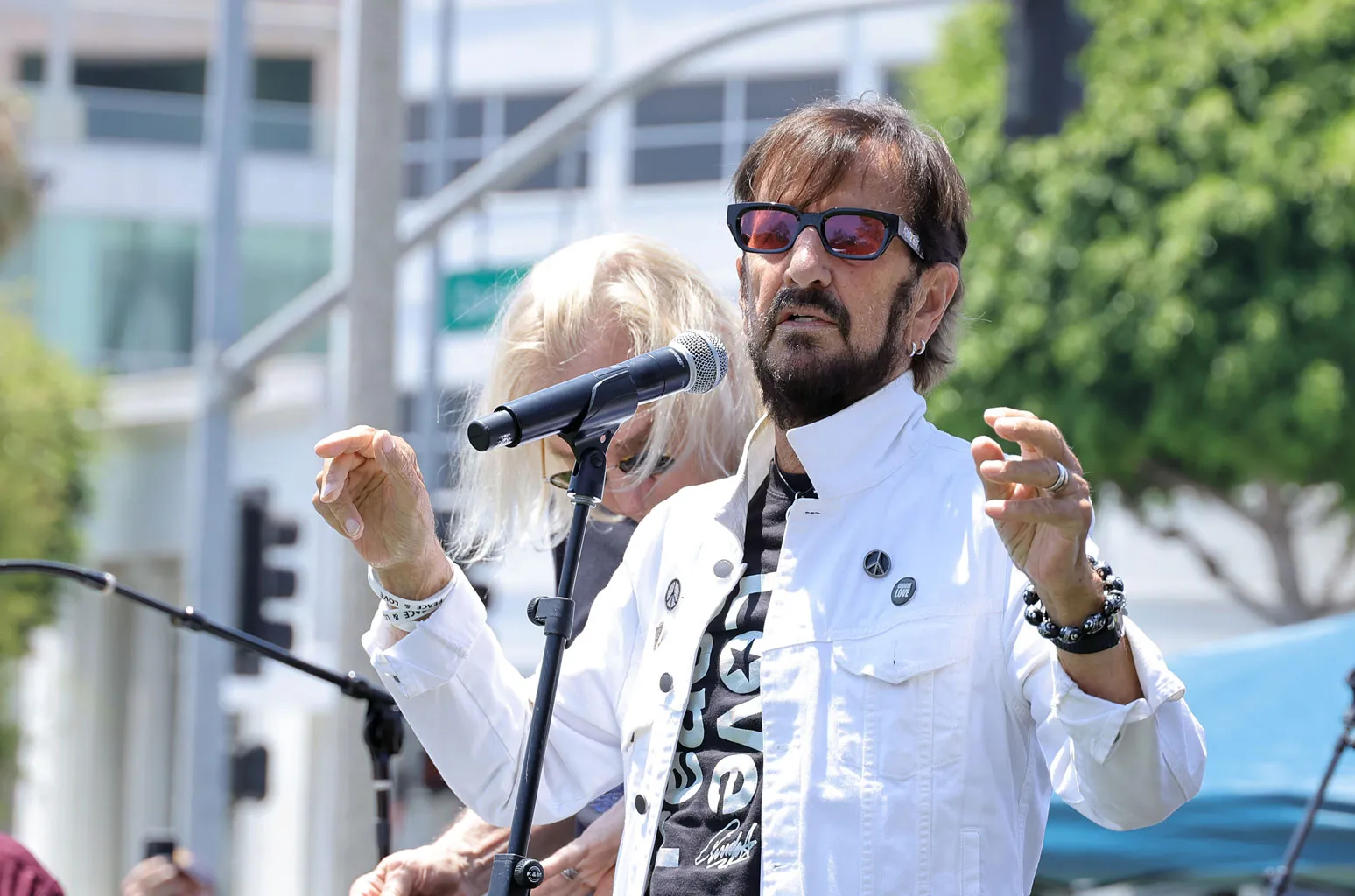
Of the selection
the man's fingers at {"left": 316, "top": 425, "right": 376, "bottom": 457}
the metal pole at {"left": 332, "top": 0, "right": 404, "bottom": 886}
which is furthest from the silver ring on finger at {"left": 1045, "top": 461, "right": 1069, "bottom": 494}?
the metal pole at {"left": 332, "top": 0, "right": 404, "bottom": 886}

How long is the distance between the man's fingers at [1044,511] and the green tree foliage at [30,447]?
20199 millimetres

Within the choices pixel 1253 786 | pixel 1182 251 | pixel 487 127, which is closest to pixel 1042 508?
pixel 1253 786

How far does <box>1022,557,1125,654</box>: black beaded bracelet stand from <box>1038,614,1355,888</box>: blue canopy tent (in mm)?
3427

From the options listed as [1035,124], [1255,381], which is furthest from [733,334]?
[1255,381]

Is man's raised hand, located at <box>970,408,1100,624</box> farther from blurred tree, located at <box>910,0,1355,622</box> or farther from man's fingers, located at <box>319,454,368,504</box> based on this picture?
blurred tree, located at <box>910,0,1355,622</box>

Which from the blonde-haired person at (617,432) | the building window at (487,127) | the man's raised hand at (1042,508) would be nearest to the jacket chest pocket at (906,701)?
the man's raised hand at (1042,508)

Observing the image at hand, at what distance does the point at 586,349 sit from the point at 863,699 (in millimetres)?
1138

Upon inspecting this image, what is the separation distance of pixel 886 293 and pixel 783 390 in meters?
0.19

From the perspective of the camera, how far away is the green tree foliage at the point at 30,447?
70.7 feet

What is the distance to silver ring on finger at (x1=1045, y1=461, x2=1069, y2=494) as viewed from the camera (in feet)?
6.84

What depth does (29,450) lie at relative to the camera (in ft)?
73.3

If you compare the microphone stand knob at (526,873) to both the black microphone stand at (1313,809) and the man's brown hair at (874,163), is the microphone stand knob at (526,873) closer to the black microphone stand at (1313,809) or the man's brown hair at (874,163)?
the man's brown hair at (874,163)

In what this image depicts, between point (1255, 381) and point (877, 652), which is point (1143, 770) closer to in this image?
point (877, 652)

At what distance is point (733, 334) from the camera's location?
136 inches
